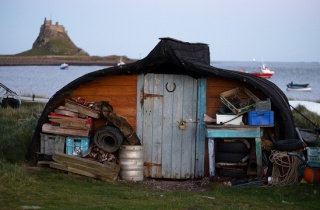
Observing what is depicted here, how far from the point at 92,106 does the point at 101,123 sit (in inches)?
19.6

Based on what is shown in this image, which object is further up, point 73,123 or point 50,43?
point 50,43

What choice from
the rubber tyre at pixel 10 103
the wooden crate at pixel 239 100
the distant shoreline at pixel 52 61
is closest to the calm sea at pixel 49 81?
the rubber tyre at pixel 10 103

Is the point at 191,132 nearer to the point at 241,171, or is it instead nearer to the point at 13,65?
the point at 241,171

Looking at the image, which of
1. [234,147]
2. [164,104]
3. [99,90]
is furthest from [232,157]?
[99,90]

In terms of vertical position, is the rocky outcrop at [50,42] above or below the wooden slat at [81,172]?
above

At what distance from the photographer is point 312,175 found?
35.6 feet

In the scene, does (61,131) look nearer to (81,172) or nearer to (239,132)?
(81,172)

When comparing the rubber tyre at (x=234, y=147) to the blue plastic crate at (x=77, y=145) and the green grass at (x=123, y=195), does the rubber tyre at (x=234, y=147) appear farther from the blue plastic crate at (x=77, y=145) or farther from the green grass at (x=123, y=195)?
the blue plastic crate at (x=77, y=145)

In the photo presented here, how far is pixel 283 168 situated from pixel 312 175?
602 mm

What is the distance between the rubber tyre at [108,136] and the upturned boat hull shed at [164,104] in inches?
24.5

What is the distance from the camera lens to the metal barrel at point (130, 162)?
Result: 39.1 feet

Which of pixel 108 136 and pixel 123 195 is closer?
pixel 123 195

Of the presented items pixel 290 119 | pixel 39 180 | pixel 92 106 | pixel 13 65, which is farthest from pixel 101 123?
pixel 13 65

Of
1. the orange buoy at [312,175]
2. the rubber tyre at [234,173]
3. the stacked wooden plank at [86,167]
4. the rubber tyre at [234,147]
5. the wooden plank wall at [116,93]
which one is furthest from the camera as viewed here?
the wooden plank wall at [116,93]
